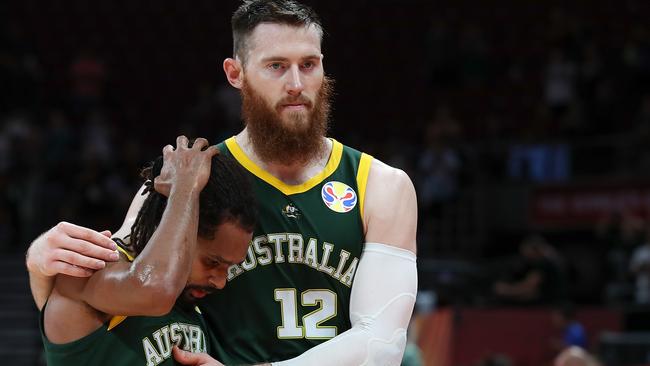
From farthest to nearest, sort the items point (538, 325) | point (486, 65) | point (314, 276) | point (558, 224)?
1. point (486, 65)
2. point (558, 224)
3. point (538, 325)
4. point (314, 276)

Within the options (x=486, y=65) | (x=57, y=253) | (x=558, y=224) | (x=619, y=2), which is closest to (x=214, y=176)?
(x=57, y=253)

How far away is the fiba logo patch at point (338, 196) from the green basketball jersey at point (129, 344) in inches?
33.0

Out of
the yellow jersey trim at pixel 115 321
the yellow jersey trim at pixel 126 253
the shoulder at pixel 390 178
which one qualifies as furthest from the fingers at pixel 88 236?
the shoulder at pixel 390 178

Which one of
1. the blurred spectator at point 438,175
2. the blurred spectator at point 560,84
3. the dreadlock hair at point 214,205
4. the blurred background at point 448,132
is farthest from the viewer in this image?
the blurred spectator at point 560,84

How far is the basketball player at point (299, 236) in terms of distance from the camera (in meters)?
4.63

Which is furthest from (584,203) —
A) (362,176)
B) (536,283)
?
(362,176)

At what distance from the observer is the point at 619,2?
Result: 21344 millimetres

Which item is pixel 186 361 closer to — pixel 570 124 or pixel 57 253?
pixel 57 253

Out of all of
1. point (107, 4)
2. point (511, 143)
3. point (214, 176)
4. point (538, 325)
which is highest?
point (107, 4)

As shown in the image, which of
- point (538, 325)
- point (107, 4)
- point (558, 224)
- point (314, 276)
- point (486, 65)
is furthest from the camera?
point (107, 4)

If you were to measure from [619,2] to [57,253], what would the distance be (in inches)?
739

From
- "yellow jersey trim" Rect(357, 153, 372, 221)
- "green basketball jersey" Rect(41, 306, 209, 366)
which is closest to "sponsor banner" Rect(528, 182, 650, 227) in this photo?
"yellow jersey trim" Rect(357, 153, 372, 221)

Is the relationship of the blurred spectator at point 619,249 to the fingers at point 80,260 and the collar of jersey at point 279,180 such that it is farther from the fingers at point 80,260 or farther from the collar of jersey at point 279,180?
the fingers at point 80,260

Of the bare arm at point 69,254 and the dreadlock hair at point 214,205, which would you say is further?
the dreadlock hair at point 214,205
